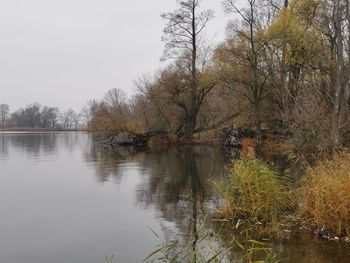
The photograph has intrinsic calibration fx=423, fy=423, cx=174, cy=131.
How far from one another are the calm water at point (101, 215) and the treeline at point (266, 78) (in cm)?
713

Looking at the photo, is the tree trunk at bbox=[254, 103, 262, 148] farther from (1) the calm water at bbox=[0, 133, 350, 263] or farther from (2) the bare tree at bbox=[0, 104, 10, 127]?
(2) the bare tree at bbox=[0, 104, 10, 127]

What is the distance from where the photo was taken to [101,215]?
10422 mm

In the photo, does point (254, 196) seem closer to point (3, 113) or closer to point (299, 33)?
point (299, 33)

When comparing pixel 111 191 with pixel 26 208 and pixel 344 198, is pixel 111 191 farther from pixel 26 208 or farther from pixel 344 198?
pixel 344 198

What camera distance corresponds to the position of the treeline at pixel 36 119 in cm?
13725

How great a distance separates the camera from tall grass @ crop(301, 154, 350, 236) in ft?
25.4

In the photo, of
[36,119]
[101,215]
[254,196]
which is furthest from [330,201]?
[36,119]

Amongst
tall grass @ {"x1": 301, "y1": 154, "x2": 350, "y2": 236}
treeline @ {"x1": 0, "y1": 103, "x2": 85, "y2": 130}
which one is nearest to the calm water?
tall grass @ {"x1": 301, "y1": 154, "x2": 350, "y2": 236}

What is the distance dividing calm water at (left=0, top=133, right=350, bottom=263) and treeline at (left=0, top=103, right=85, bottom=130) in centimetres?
11863

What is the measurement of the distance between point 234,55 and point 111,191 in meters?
20.3

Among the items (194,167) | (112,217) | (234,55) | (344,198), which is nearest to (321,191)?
(344,198)

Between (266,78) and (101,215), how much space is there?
866 inches

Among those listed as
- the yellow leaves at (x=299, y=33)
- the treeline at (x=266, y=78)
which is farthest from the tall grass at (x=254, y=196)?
the yellow leaves at (x=299, y=33)

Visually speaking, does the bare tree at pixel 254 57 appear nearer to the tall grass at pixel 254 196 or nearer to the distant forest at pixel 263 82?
the distant forest at pixel 263 82
